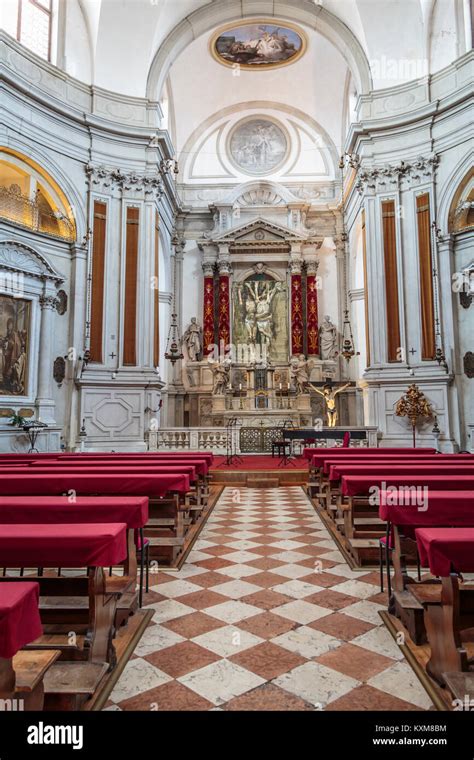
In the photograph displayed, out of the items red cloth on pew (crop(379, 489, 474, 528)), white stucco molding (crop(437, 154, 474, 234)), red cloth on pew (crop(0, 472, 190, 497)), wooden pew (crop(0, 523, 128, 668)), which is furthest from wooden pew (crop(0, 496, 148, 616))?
white stucco molding (crop(437, 154, 474, 234))

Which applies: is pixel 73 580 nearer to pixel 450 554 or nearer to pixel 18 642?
pixel 18 642

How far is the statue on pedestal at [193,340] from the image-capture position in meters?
19.7

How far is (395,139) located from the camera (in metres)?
14.1

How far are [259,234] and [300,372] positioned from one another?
613 cm

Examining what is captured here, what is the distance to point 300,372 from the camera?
1788 centimetres

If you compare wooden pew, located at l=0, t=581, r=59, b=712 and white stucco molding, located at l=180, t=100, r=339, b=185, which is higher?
white stucco molding, located at l=180, t=100, r=339, b=185

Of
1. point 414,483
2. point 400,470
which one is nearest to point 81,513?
point 414,483

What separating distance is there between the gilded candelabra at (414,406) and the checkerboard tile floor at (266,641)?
330 inches

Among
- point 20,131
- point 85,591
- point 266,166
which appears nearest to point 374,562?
point 85,591

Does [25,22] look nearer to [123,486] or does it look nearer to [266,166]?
[266,166]

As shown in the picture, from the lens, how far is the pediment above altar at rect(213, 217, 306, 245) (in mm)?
19719

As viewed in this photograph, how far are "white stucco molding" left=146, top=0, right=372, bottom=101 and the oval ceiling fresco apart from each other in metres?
1.04

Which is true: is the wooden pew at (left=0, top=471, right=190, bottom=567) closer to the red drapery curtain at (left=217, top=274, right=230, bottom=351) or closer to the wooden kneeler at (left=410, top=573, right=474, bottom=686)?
the wooden kneeler at (left=410, top=573, right=474, bottom=686)
